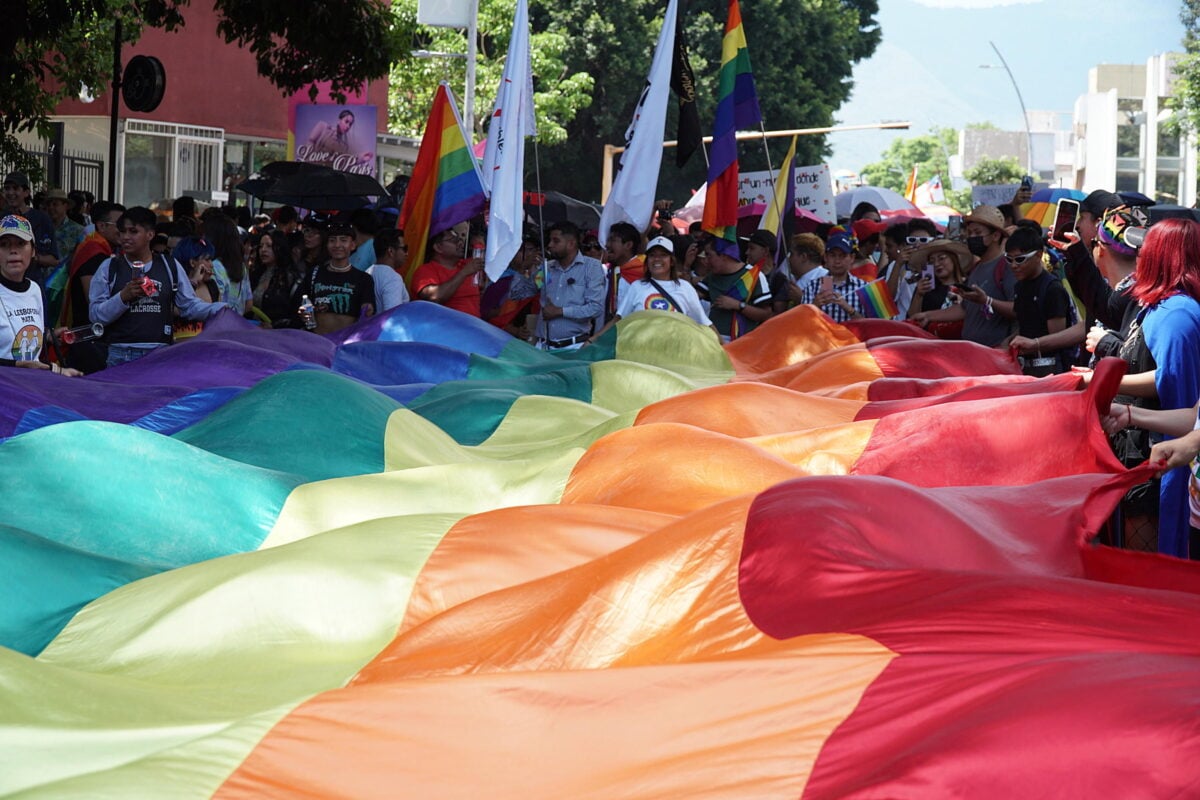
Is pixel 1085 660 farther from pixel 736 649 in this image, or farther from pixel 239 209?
pixel 239 209

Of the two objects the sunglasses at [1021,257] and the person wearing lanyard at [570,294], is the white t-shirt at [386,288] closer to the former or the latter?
the person wearing lanyard at [570,294]

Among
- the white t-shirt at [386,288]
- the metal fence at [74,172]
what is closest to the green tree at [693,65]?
the metal fence at [74,172]

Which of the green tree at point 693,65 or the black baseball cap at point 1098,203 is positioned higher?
the green tree at point 693,65

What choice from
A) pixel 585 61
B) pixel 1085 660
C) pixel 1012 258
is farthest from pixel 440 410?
pixel 585 61

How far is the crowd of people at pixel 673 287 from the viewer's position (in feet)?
18.3

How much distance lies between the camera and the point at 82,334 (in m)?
9.34

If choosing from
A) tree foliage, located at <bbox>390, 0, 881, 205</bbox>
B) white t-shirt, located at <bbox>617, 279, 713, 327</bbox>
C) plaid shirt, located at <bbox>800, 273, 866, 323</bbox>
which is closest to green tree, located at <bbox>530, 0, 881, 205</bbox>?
tree foliage, located at <bbox>390, 0, 881, 205</bbox>

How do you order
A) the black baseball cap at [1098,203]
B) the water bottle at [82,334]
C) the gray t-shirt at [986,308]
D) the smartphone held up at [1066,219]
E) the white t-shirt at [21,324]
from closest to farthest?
the white t-shirt at [21,324] < the black baseball cap at [1098,203] < the smartphone held up at [1066,219] < the water bottle at [82,334] < the gray t-shirt at [986,308]

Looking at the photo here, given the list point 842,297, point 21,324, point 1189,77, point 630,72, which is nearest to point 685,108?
point 842,297

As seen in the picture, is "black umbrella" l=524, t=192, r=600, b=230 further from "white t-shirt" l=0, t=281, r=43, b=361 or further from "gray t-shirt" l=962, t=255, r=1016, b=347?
"white t-shirt" l=0, t=281, r=43, b=361

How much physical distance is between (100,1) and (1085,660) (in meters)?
11.2

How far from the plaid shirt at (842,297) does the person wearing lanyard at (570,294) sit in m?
1.74

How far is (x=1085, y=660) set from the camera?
8.78 ft

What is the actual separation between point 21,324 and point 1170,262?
5.57 meters
